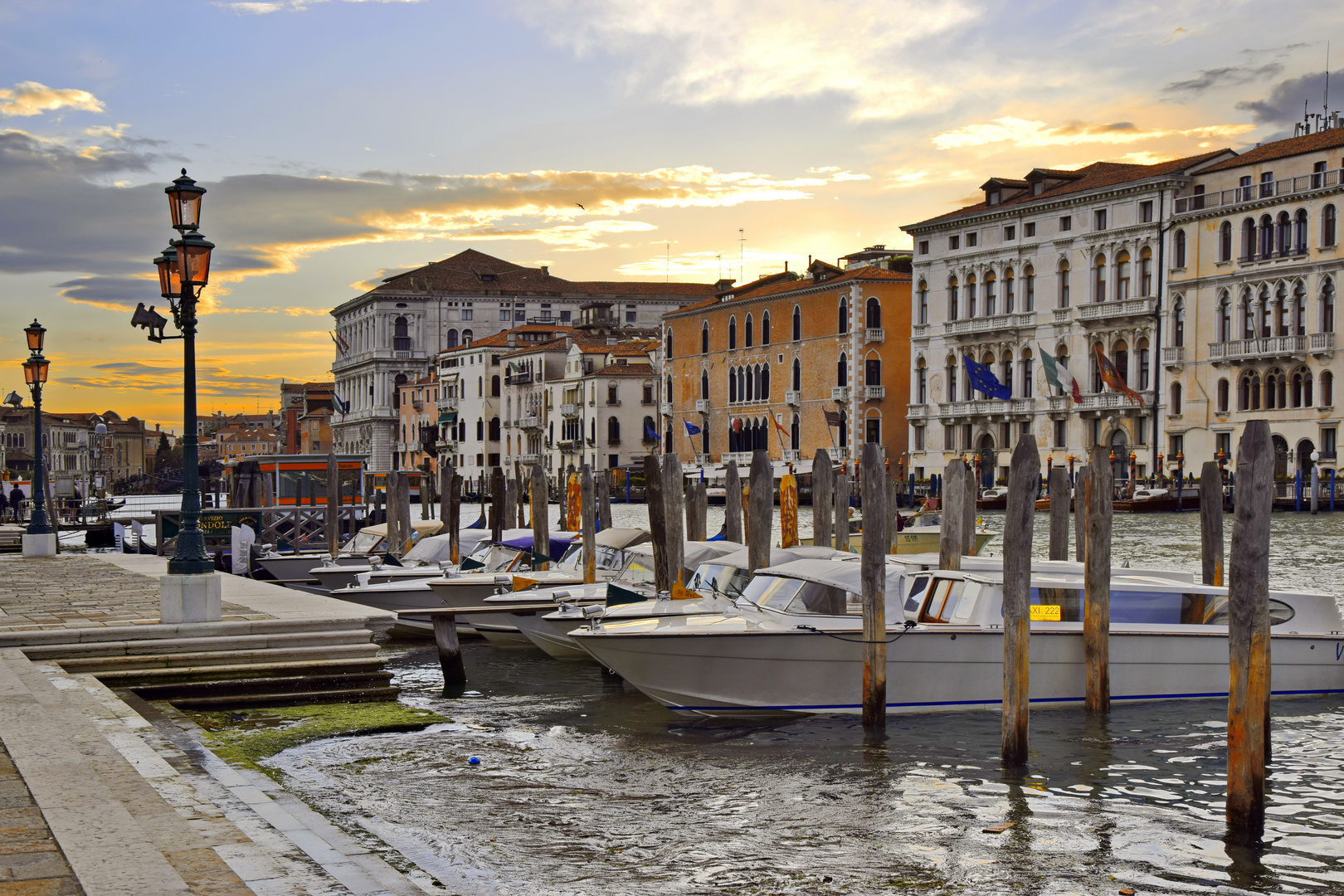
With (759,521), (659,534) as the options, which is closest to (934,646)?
(759,521)

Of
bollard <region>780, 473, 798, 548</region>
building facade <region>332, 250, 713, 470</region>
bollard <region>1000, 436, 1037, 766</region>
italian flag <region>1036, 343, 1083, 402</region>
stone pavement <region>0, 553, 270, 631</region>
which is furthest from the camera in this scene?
building facade <region>332, 250, 713, 470</region>

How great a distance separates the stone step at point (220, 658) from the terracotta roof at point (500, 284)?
97.1 meters

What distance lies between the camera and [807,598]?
12.2 m

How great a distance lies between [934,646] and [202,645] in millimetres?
5936

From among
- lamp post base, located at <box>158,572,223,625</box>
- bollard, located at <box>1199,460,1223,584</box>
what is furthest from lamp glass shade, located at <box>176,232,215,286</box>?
bollard, located at <box>1199,460,1223,584</box>

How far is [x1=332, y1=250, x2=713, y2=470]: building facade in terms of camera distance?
356ft

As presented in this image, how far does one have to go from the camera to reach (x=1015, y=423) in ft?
196

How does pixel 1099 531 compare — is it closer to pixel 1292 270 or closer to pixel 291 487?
pixel 291 487

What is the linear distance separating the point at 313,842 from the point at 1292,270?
5017cm

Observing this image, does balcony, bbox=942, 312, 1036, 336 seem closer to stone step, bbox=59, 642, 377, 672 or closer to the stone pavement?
the stone pavement

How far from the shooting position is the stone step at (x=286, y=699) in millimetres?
10055

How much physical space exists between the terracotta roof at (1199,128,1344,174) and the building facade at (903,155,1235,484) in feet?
3.46

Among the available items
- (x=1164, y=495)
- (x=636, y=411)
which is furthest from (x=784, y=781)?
(x=636, y=411)

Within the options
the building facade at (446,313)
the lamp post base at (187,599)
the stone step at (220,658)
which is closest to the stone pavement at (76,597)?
the lamp post base at (187,599)
